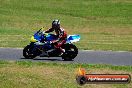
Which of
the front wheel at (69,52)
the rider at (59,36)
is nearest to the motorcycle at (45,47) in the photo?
the front wheel at (69,52)

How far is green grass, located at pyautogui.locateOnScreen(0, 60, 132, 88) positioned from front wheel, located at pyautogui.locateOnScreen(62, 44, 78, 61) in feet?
6.95

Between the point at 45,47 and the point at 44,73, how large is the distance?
4.98 metres

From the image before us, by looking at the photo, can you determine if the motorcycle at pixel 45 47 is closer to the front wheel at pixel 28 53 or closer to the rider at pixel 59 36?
the front wheel at pixel 28 53

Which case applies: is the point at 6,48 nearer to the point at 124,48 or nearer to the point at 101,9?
the point at 124,48

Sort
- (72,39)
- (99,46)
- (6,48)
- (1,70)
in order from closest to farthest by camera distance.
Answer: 1. (1,70)
2. (72,39)
3. (6,48)
4. (99,46)

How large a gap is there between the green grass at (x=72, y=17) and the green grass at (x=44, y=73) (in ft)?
41.1

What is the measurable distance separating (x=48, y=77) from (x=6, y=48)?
376 inches

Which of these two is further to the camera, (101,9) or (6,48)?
(101,9)

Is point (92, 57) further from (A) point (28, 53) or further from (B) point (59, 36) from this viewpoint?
(A) point (28, 53)

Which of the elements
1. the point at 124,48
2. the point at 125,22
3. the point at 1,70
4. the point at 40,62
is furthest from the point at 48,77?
the point at 125,22

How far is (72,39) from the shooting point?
2130 cm

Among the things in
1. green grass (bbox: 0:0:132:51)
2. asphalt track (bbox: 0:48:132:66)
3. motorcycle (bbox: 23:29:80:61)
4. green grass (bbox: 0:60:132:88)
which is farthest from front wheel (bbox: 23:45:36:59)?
green grass (bbox: 0:0:132:51)

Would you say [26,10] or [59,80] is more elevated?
[59,80]

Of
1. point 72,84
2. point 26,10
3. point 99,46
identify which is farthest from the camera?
point 26,10
